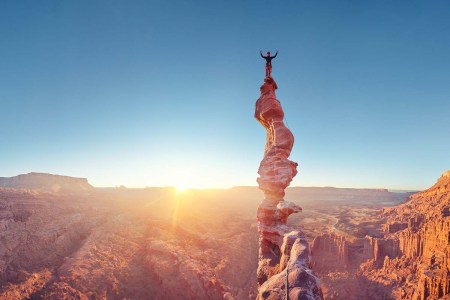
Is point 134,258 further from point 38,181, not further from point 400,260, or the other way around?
point 38,181

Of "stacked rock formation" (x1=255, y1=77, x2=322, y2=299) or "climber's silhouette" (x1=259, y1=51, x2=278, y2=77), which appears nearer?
"stacked rock formation" (x1=255, y1=77, x2=322, y2=299)

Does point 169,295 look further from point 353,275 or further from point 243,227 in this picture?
point 243,227

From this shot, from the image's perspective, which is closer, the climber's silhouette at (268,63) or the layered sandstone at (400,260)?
the climber's silhouette at (268,63)

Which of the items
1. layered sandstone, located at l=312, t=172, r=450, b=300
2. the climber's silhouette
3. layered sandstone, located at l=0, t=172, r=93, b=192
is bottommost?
layered sandstone, located at l=312, t=172, r=450, b=300

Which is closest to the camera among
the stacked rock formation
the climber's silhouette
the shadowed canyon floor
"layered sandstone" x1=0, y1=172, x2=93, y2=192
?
the stacked rock formation

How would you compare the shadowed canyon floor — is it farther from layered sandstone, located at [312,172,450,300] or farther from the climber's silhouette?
the climber's silhouette

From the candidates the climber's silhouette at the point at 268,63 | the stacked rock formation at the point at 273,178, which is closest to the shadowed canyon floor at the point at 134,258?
the stacked rock formation at the point at 273,178

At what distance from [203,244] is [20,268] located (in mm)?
26323

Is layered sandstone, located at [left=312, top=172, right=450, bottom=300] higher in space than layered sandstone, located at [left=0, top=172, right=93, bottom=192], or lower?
lower

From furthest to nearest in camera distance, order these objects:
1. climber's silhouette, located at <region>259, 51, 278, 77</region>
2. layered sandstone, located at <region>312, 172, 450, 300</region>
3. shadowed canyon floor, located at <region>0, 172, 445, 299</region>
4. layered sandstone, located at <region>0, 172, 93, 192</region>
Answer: layered sandstone, located at <region>0, 172, 93, 192</region>
layered sandstone, located at <region>312, 172, 450, 300</region>
shadowed canyon floor, located at <region>0, 172, 445, 299</region>
climber's silhouette, located at <region>259, 51, 278, 77</region>

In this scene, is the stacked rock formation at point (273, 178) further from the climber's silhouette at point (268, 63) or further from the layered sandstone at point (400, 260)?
the layered sandstone at point (400, 260)

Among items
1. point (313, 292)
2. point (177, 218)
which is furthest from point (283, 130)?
point (177, 218)

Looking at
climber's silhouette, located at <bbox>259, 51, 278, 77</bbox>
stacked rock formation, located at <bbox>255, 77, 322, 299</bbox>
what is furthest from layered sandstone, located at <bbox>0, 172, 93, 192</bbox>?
climber's silhouette, located at <bbox>259, 51, 278, 77</bbox>

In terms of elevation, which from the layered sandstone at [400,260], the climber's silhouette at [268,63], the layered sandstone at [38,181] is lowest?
the layered sandstone at [400,260]
